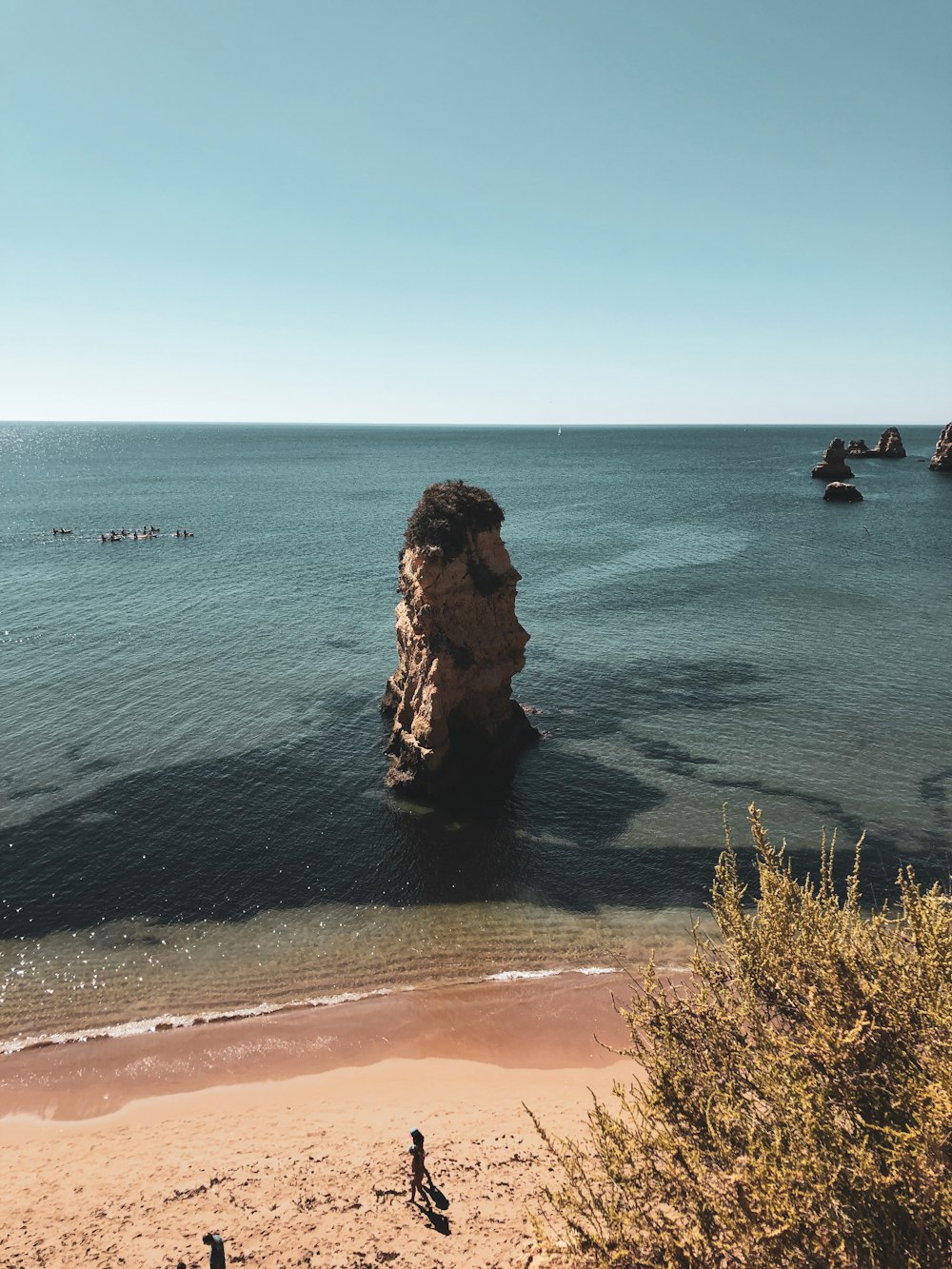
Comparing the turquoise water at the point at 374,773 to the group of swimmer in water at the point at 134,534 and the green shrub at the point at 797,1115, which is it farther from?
the group of swimmer in water at the point at 134,534

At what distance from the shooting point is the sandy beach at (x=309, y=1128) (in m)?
15.9

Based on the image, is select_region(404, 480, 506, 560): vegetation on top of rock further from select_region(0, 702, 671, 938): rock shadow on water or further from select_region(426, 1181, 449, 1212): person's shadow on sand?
select_region(426, 1181, 449, 1212): person's shadow on sand

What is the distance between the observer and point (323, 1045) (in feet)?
74.8

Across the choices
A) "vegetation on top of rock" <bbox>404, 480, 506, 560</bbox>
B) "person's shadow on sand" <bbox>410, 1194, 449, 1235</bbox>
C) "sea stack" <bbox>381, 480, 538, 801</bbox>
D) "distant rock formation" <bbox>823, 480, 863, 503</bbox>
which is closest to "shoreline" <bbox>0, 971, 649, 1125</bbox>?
"person's shadow on sand" <bbox>410, 1194, 449, 1235</bbox>

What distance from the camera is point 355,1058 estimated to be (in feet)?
73.5

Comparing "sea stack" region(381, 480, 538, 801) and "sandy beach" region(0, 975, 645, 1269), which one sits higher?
"sea stack" region(381, 480, 538, 801)

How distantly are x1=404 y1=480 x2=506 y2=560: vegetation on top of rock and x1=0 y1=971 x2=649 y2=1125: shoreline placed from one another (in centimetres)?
1997

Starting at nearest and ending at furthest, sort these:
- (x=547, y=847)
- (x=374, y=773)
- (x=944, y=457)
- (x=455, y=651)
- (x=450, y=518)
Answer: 1. (x=547, y=847)
2. (x=455, y=651)
3. (x=450, y=518)
4. (x=374, y=773)
5. (x=944, y=457)

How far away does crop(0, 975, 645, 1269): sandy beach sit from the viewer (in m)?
15.9

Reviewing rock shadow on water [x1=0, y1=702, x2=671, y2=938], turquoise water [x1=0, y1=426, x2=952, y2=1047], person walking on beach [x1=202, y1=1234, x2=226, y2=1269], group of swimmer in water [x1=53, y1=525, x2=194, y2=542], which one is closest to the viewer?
person walking on beach [x1=202, y1=1234, x2=226, y2=1269]

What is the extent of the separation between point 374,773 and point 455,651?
7.39 metres

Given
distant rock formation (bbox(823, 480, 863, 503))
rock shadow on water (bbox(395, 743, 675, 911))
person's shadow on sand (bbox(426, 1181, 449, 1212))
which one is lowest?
person's shadow on sand (bbox(426, 1181, 449, 1212))

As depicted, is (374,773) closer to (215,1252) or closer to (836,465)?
(215,1252)

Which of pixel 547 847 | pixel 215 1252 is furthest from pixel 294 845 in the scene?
pixel 215 1252
